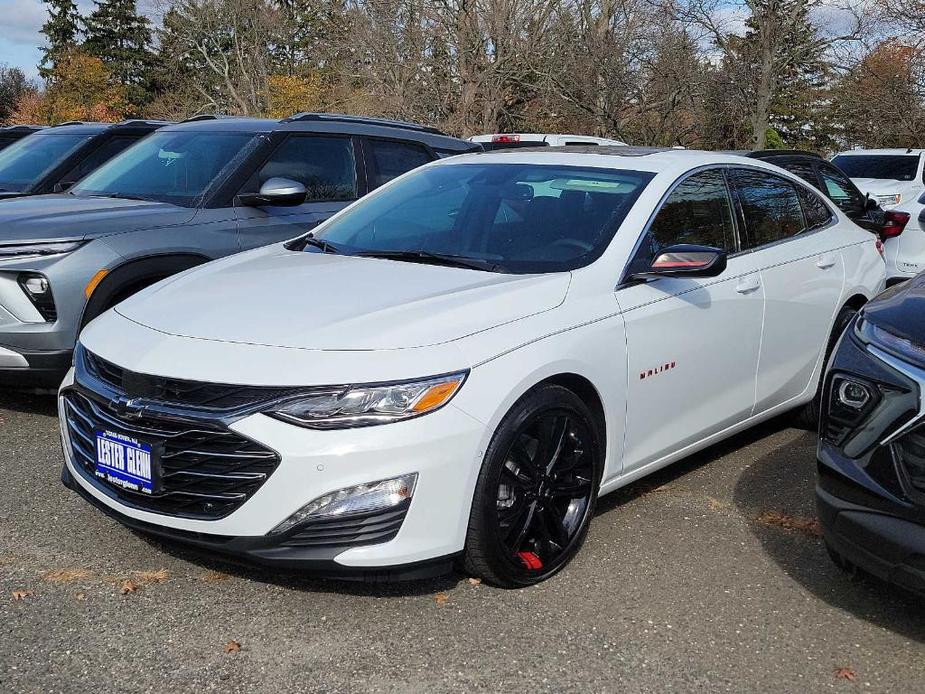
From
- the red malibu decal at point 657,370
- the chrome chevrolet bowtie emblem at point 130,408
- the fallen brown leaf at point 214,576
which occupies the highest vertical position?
the red malibu decal at point 657,370

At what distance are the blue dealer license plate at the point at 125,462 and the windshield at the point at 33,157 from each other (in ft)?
18.9

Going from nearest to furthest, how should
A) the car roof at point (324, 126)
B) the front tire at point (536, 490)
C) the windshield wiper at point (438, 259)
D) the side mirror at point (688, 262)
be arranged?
the front tire at point (536, 490) → the side mirror at point (688, 262) → the windshield wiper at point (438, 259) → the car roof at point (324, 126)

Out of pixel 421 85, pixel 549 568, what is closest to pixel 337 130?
pixel 549 568

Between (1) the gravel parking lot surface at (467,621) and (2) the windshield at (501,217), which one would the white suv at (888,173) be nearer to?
(2) the windshield at (501,217)

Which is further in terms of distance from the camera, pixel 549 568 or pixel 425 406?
pixel 549 568

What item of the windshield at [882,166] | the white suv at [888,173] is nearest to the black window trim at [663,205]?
the white suv at [888,173]

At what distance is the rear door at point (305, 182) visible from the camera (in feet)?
20.6

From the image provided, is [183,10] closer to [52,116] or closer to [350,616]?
[52,116]

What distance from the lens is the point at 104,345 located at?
12.0 ft

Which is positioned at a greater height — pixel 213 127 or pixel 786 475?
pixel 213 127

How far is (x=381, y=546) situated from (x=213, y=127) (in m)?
4.59

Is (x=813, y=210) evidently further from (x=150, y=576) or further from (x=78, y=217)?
(x=78, y=217)

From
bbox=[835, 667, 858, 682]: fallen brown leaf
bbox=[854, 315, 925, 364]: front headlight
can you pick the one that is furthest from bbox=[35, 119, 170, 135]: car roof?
bbox=[835, 667, 858, 682]: fallen brown leaf

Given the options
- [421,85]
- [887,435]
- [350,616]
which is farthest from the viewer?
[421,85]
